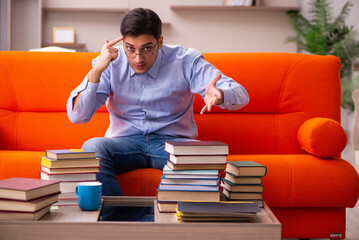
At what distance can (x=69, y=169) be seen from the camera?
1380 millimetres

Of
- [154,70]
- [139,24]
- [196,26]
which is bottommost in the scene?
[154,70]

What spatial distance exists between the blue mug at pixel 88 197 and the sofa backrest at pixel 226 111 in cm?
102

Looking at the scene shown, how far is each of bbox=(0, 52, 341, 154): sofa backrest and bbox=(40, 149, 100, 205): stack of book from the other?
35.5 inches

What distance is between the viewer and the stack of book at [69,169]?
1.36 metres

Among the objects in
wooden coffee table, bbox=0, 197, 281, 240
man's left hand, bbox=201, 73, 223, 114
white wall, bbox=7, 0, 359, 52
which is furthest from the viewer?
white wall, bbox=7, 0, 359, 52

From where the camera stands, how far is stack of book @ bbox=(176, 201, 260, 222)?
1.17 meters

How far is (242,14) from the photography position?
565cm

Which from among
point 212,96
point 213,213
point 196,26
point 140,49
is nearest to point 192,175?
point 213,213

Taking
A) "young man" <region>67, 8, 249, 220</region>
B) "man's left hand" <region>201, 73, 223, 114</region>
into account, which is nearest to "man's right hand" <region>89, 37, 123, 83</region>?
"young man" <region>67, 8, 249, 220</region>

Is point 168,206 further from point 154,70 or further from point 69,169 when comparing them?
point 154,70

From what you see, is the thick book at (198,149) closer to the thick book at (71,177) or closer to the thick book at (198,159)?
the thick book at (198,159)

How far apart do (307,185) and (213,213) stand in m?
0.82

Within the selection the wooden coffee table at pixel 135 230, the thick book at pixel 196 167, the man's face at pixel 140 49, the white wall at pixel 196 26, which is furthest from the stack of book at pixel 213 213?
the white wall at pixel 196 26

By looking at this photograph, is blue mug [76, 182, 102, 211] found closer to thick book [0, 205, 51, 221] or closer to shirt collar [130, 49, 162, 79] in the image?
thick book [0, 205, 51, 221]
